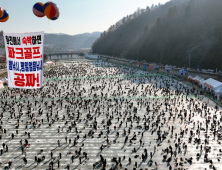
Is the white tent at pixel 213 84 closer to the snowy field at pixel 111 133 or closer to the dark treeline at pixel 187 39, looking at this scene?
the snowy field at pixel 111 133

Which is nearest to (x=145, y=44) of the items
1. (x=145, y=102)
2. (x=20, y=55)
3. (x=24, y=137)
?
(x=145, y=102)

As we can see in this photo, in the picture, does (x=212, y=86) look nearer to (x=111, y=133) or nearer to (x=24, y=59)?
(x=111, y=133)

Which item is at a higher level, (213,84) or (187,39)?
(187,39)

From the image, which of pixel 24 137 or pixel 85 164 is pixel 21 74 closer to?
pixel 85 164

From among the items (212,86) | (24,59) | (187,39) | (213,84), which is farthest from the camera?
(187,39)

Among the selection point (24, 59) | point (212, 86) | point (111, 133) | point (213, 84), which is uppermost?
point (24, 59)

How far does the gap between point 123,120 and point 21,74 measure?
18633 millimetres

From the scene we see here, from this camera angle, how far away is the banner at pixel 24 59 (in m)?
9.48

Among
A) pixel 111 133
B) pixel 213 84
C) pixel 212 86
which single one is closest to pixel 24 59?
pixel 111 133

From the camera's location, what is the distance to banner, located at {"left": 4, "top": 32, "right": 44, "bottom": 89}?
373 inches

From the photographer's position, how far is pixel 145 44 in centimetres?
11562

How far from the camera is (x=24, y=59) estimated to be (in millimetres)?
9633

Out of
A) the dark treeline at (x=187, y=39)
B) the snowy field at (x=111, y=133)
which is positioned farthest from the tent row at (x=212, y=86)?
the dark treeline at (x=187, y=39)

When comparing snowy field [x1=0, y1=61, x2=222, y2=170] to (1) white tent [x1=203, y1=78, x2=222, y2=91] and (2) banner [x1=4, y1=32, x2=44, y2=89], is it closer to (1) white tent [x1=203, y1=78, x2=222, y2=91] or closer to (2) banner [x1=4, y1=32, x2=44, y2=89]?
(1) white tent [x1=203, y1=78, x2=222, y2=91]
